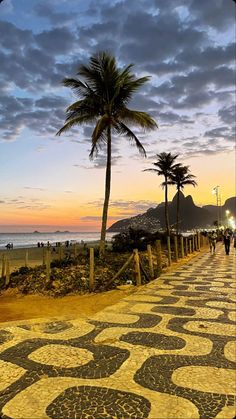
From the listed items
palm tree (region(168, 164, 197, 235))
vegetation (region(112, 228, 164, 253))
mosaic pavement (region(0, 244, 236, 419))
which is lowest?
mosaic pavement (region(0, 244, 236, 419))

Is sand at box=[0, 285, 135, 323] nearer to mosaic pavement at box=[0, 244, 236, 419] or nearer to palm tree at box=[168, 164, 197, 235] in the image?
mosaic pavement at box=[0, 244, 236, 419]

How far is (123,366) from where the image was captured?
415 cm

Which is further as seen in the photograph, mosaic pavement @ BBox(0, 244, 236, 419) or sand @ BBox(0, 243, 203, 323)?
sand @ BBox(0, 243, 203, 323)

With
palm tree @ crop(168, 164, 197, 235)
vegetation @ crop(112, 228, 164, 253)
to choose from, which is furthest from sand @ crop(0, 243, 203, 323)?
palm tree @ crop(168, 164, 197, 235)

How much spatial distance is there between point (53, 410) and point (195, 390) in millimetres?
1548

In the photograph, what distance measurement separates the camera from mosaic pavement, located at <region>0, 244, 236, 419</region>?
3162 millimetres

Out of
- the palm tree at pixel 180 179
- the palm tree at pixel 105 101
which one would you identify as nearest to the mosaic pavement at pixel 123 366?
the palm tree at pixel 105 101

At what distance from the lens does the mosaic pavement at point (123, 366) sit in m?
3.16

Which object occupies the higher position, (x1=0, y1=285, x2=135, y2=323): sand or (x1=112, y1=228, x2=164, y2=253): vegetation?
(x1=112, y1=228, x2=164, y2=253): vegetation

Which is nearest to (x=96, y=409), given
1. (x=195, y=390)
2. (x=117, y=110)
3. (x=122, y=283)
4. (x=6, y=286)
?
(x=195, y=390)

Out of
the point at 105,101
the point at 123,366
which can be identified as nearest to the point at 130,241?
the point at 105,101

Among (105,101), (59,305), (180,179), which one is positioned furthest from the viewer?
(180,179)

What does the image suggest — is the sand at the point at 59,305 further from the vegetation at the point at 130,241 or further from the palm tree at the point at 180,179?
the palm tree at the point at 180,179

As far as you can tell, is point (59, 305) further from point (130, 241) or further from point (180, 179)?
point (180, 179)
